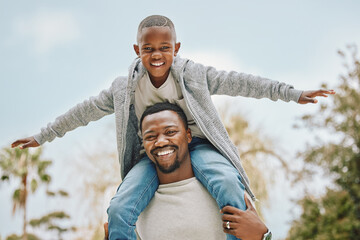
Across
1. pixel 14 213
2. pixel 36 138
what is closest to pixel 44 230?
pixel 14 213

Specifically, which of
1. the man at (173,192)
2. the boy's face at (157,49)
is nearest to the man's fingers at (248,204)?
the man at (173,192)

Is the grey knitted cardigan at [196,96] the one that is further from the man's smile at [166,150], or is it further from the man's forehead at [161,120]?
the man's smile at [166,150]

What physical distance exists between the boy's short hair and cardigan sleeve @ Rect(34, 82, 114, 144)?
56 cm

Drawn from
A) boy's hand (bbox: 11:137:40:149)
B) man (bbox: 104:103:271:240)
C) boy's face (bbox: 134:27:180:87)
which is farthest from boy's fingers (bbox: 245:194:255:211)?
boy's hand (bbox: 11:137:40:149)

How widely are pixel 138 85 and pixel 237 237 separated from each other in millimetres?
1269

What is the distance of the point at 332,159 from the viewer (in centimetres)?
1213

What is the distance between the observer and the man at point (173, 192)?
2.62m

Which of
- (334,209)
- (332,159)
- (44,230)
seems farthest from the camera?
(44,230)

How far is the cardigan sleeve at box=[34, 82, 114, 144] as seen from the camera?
304 centimetres

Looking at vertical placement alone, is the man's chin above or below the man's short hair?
below

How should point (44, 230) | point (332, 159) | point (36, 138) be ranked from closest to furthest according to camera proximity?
point (36, 138) → point (332, 159) → point (44, 230)

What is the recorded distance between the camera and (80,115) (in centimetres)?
309

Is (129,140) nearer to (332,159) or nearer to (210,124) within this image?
(210,124)

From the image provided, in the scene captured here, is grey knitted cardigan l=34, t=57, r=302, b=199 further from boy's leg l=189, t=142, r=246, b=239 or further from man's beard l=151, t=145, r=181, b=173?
man's beard l=151, t=145, r=181, b=173
